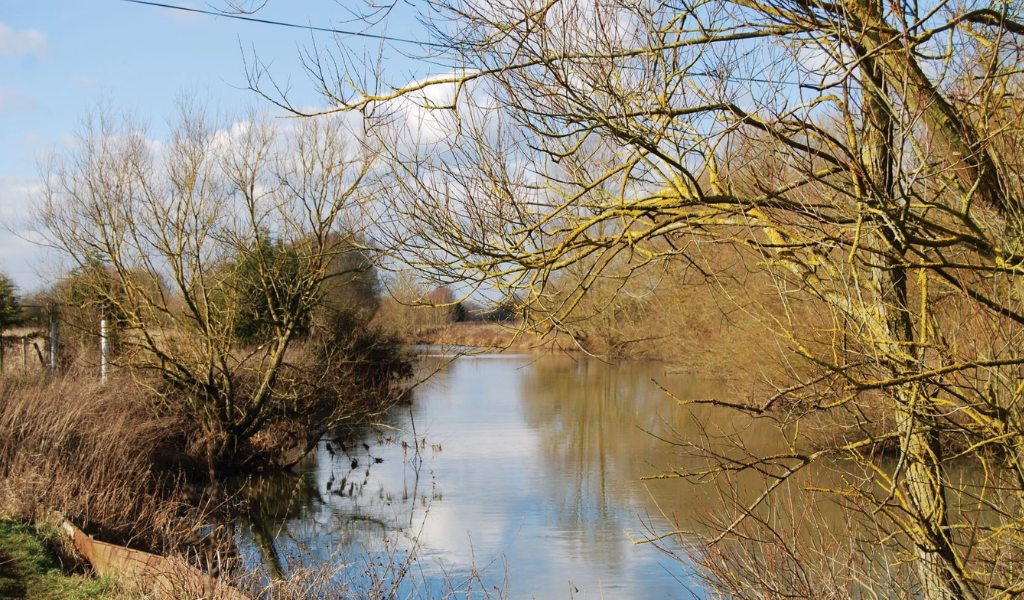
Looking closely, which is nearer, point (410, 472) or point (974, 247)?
point (974, 247)

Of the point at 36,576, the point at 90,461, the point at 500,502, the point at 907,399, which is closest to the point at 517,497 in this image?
the point at 500,502

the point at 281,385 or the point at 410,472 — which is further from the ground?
the point at 281,385

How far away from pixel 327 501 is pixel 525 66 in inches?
356

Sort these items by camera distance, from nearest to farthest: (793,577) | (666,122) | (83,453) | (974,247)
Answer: (974,247) → (666,122) → (793,577) → (83,453)

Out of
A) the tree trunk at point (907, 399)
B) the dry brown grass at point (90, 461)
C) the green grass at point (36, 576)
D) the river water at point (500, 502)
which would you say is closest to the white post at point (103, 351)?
the dry brown grass at point (90, 461)

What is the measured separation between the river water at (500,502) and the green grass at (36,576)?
5.08ft

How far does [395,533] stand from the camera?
10609 millimetres

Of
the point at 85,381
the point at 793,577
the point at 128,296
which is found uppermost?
the point at 128,296

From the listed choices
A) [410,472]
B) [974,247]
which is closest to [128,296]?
[410,472]

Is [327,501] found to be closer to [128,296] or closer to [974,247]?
[128,296]

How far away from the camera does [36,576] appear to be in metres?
6.21

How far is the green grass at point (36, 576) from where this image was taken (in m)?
5.80

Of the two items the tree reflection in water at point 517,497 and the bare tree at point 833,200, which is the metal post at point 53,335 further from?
the bare tree at point 833,200

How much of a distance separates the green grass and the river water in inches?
61.0
